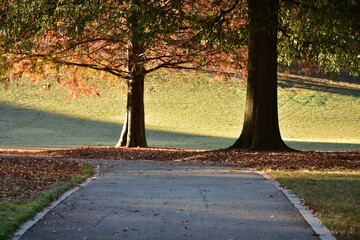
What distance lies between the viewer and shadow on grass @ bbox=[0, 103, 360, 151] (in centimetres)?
3025

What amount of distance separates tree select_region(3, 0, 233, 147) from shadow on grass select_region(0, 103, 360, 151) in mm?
7611

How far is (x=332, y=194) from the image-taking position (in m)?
8.87

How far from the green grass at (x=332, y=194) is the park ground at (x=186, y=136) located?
0.01 meters

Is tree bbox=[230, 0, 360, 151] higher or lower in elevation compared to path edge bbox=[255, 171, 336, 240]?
higher

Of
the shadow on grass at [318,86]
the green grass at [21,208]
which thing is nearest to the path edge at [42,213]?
the green grass at [21,208]

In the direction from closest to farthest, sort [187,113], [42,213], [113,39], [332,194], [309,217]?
[309,217]
[42,213]
[332,194]
[113,39]
[187,113]

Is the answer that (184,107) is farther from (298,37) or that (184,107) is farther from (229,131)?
(298,37)

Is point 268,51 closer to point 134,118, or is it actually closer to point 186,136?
point 134,118

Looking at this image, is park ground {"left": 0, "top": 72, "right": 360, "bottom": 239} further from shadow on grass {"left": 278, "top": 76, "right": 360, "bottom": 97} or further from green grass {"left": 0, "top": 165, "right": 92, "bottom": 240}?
shadow on grass {"left": 278, "top": 76, "right": 360, "bottom": 97}

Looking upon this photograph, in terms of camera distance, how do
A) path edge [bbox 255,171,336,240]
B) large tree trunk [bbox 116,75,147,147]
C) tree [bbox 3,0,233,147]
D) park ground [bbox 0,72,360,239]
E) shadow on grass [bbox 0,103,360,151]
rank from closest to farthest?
path edge [bbox 255,171,336,240], park ground [bbox 0,72,360,239], tree [bbox 3,0,233,147], large tree trunk [bbox 116,75,147,147], shadow on grass [bbox 0,103,360,151]

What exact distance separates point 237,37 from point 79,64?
598cm

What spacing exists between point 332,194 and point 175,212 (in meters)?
2.77

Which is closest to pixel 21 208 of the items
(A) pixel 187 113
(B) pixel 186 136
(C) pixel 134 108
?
(C) pixel 134 108

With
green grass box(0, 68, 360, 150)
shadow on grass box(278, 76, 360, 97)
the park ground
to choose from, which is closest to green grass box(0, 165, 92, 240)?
the park ground
